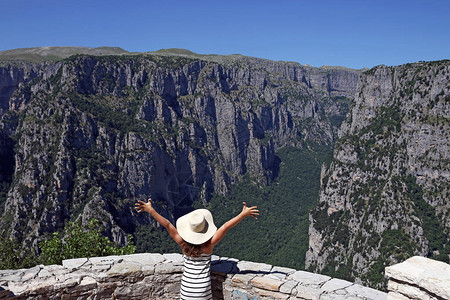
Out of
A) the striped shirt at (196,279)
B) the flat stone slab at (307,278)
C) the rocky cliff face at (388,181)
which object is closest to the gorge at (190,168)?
the rocky cliff face at (388,181)

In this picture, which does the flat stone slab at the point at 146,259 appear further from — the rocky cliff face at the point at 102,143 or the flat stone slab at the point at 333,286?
the rocky cliff face at the point at 102,143

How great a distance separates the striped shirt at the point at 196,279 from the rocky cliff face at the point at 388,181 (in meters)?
90.2

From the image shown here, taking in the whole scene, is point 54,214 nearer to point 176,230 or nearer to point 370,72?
point 176,230

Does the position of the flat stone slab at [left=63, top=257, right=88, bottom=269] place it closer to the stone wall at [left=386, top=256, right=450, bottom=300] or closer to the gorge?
the stone wall at [left=386, top=256, right=450, bottom=300]

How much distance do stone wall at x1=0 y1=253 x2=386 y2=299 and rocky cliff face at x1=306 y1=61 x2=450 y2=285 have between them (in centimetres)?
8799

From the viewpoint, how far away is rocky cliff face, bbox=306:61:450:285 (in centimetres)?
9575

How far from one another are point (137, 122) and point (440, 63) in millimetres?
120521

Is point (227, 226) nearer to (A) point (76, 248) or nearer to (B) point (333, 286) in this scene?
(B) point (333, 286)

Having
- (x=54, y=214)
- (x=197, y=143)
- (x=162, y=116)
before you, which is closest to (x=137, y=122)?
(x=162, y=116)

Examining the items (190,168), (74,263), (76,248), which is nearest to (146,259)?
(74,263)

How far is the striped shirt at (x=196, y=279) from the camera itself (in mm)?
7895

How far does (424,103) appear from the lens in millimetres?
117375

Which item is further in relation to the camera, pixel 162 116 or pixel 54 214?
pixel 162 116

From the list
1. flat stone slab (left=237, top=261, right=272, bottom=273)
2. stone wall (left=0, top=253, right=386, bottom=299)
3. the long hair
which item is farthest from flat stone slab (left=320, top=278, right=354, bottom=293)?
the long hair
